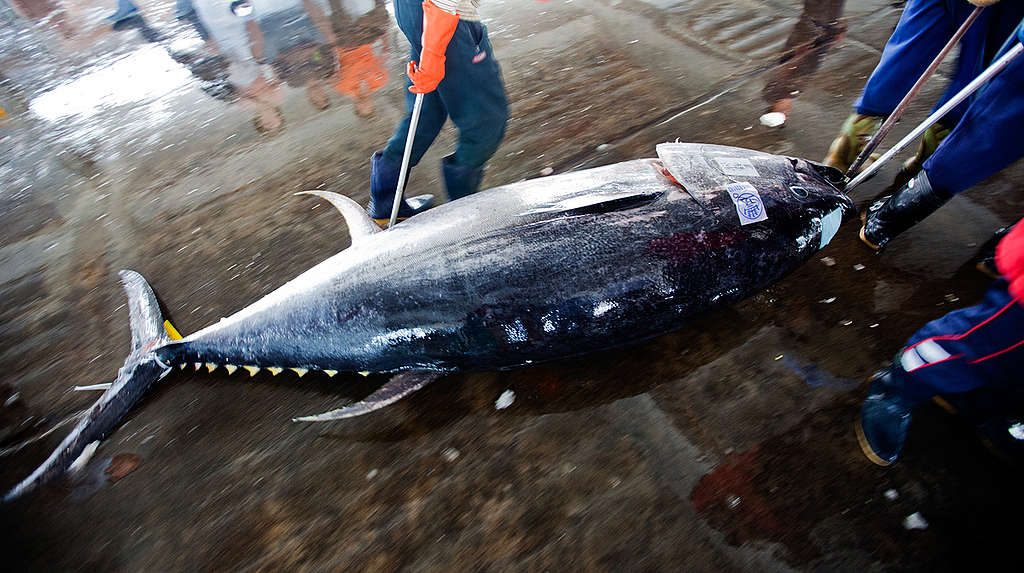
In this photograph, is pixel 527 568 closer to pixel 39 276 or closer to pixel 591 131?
pixel 591 131

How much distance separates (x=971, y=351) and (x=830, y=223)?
73 cm

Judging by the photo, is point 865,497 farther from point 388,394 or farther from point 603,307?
point 388,394

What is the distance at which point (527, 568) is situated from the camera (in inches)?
65.1

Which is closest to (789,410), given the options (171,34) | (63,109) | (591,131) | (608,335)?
(608,335)

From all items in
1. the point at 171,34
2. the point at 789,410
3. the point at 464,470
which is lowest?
the point at 789,410

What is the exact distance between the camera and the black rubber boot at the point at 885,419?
171 centimetres

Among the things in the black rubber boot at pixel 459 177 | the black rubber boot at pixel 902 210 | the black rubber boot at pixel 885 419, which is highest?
the black rubber boot at pixel 459 177

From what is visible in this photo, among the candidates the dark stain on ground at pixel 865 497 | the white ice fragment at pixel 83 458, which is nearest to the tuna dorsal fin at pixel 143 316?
the white ice fragment at pixel 83 458

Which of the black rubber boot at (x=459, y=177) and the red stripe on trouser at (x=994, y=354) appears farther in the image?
the black rubber boot at (x=459, y=177)

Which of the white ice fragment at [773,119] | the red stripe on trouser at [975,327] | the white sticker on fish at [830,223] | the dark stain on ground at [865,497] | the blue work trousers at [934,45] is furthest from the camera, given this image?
the white ice fragment at [773,119]

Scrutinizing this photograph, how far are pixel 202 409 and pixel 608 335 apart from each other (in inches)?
72.9

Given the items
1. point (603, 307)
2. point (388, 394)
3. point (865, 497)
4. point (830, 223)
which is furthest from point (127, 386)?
point (830, 223)

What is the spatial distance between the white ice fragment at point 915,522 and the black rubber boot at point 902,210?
4.28 feet

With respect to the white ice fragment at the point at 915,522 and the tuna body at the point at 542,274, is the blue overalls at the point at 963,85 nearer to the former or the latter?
the tuna body at the point at 542,274
